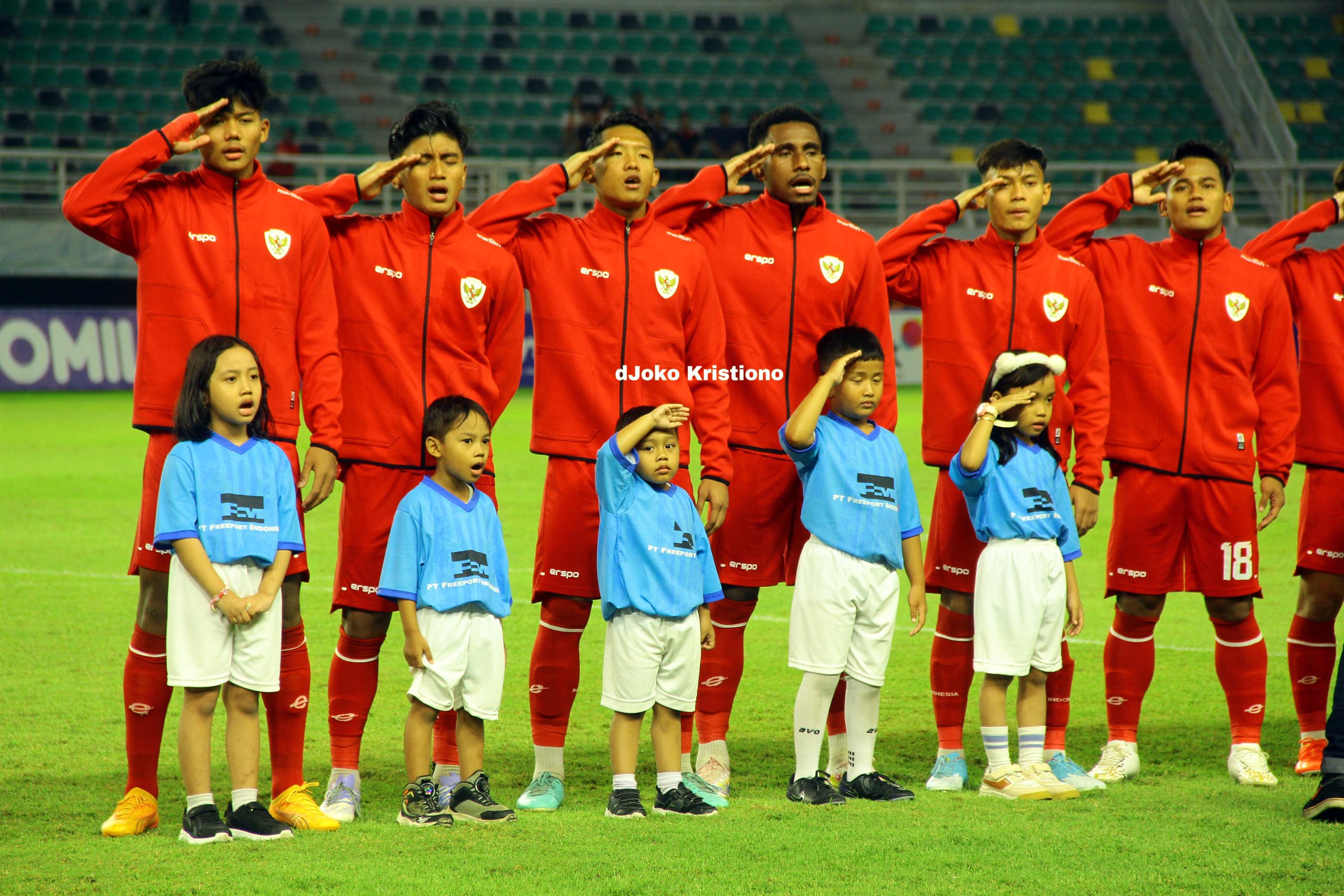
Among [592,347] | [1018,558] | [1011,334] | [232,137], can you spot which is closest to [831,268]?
[1011,334]

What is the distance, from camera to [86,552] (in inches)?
392

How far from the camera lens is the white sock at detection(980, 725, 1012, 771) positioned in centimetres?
488

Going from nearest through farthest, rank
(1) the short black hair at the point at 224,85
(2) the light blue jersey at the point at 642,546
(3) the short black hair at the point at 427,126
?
(1) the short black hair at the point at 224,85 < (2) the light blue jersey at the point at 642,546 < (3) the short black hair at the point at 427,126

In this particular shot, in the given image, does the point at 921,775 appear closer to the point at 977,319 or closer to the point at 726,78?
the point at 977,319

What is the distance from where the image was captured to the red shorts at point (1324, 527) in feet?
18.4

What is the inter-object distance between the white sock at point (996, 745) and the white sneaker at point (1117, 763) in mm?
460

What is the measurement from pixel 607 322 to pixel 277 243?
45.3 inches

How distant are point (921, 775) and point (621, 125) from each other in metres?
2.59

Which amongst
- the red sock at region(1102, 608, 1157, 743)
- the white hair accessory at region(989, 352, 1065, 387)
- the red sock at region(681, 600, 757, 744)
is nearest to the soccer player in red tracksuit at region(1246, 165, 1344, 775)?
the red sock at region(1102, 608, 1157, 743)

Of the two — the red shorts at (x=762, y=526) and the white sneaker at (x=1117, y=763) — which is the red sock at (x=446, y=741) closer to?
the red shorts at (x=762, y=526)

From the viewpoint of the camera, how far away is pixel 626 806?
4547 millimetres

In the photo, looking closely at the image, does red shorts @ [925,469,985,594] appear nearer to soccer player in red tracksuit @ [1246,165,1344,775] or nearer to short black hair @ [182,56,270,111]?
soccer player in red tracksuit @ [1246,165,1344,775]

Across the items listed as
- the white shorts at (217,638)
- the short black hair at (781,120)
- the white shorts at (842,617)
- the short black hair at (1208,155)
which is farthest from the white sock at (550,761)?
the short black hair at (1208,155)

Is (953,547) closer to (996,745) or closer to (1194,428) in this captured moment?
(996,745)
